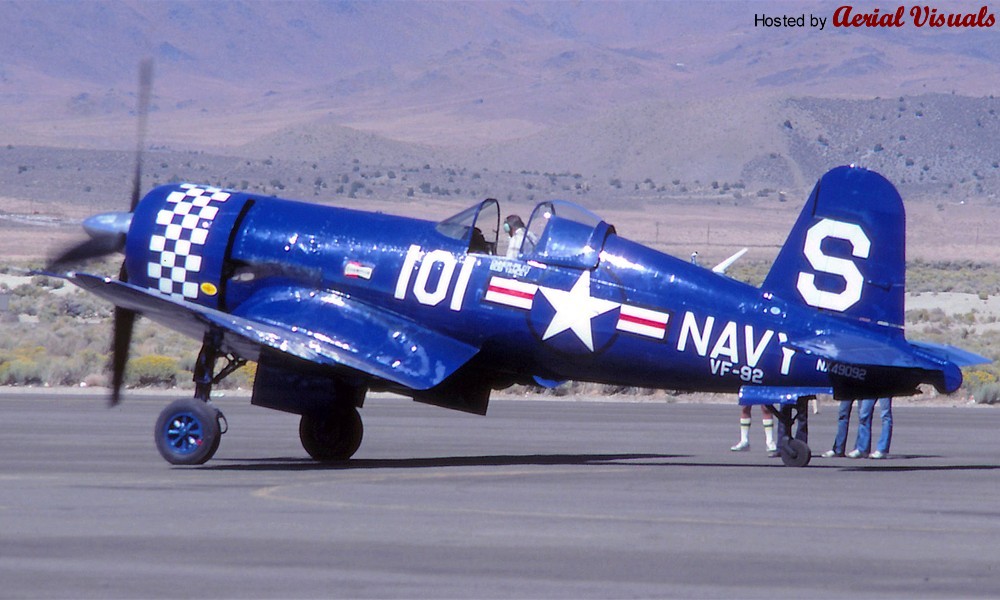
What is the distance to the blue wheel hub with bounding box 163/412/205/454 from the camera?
50.6ft

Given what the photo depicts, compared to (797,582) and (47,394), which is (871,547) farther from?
(47,394)

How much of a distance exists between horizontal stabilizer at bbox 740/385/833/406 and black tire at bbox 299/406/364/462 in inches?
164

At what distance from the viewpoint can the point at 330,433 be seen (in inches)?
664

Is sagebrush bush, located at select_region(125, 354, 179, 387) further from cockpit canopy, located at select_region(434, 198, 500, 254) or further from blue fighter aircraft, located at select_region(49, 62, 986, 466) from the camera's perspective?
cockpit canopy, located at select_region(434, 198, 500, 254)

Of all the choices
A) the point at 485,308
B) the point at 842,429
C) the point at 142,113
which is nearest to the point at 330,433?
the point at 485,308

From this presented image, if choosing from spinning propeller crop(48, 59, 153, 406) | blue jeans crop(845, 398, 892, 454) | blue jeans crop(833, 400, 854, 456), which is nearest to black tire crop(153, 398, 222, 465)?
spinning propeller crop(48, 59, 153, 406)

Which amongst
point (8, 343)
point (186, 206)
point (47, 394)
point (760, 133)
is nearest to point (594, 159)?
point (760, 133)

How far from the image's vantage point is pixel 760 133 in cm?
15588

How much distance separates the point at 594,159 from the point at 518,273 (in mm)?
147429

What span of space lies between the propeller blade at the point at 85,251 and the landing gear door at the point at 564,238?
4.62m

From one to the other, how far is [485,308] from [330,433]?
2.25 m

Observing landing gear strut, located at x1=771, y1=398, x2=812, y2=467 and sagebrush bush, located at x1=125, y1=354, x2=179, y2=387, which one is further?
sagebrush bush, located at x1=125, y1=354, x2=179, y2=387

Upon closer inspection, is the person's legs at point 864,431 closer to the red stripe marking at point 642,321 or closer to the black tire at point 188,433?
the red stripe marking at point 642,321

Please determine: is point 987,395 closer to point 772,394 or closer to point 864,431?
point 864,431
